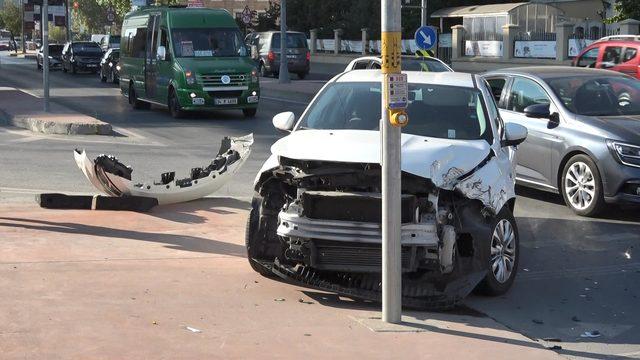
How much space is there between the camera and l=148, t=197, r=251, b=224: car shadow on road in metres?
9.70

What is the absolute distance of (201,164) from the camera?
559 inches

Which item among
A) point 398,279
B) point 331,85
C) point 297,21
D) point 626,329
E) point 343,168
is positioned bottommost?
point 626,329

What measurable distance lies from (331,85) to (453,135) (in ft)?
4.38

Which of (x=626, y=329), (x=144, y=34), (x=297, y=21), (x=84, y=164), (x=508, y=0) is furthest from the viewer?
(x=297, y=21)

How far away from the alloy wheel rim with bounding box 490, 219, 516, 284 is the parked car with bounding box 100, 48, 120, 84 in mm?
31349

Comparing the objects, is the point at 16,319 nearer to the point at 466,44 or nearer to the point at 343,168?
the point at 343,168

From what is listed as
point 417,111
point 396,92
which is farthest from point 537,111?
point 396,92

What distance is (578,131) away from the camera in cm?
1017

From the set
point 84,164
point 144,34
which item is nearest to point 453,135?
point 84,164

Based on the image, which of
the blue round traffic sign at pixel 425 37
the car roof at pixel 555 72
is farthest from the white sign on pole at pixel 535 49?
the car roof at pixel 555 72

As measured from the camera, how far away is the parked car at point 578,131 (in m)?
9.72

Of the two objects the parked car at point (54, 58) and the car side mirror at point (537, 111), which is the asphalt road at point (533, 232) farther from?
the parked car at point (54, 58)

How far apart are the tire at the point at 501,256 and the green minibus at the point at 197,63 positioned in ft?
47.6

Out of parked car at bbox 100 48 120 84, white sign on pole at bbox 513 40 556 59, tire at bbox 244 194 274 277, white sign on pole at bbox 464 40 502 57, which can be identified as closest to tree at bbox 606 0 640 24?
white sign on pole at bbox 513 40 556 59
